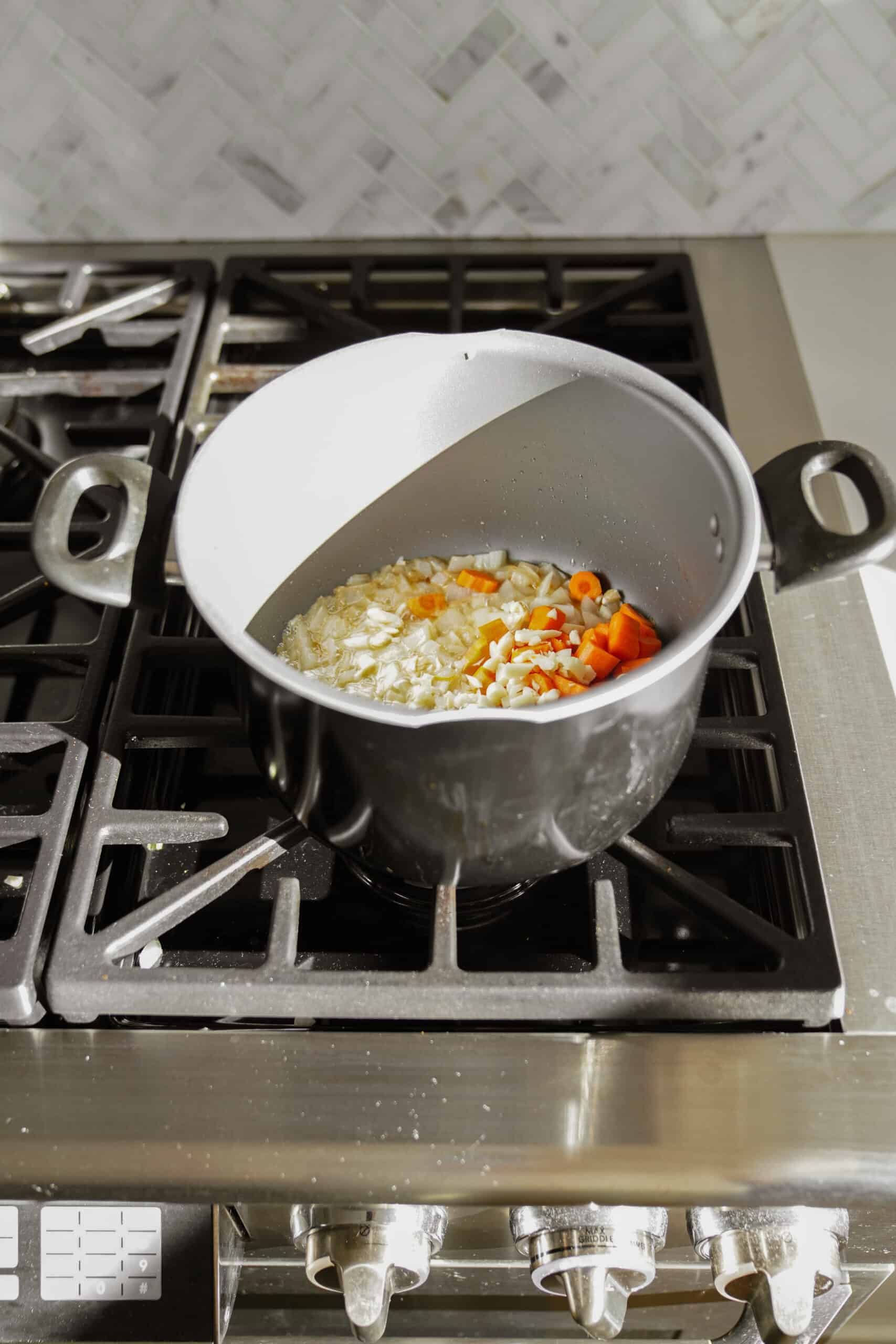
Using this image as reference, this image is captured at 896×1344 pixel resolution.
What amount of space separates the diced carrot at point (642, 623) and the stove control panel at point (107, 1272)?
39 centimetres

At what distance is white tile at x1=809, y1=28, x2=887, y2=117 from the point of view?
2.87ft

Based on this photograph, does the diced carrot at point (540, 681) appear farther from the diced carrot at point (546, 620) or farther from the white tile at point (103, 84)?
the white tile at point (103, 84)

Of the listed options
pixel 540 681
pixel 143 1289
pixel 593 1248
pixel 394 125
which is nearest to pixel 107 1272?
pixel 143 1289

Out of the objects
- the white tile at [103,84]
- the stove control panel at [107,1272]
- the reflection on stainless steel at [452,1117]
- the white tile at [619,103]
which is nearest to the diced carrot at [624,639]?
the reflection on stainless steel at [452,1117]

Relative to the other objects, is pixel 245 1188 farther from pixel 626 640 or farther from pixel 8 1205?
pixel 626 640

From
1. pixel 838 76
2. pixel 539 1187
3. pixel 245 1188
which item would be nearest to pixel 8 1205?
pixel 245 1188

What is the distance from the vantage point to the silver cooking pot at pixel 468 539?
1.54 feet

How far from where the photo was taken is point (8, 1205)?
499 millimetres

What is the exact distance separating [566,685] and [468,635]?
88mm

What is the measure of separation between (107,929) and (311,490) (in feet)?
1.00

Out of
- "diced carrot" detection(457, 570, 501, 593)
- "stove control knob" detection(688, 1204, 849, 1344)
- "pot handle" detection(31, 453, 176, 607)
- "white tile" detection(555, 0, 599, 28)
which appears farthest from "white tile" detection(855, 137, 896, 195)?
"stove control knob" detection(688, 1204, 849, 1344)

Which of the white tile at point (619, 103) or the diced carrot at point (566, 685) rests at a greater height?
the white tile at point (619, 103)

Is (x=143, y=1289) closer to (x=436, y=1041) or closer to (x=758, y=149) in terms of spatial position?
(x=436, y=1041)

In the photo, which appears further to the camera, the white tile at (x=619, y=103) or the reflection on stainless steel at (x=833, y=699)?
the white tile at (x=619, y=103)
